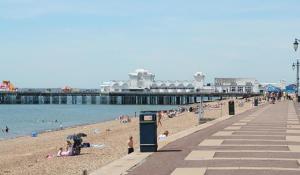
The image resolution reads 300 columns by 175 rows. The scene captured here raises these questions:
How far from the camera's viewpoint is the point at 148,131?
1443 cm

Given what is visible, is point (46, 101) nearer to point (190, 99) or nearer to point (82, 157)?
point (190, 99)

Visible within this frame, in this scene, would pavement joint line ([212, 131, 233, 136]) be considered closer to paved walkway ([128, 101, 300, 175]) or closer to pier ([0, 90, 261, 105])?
paved walkway ([128, 101, 300, 175])

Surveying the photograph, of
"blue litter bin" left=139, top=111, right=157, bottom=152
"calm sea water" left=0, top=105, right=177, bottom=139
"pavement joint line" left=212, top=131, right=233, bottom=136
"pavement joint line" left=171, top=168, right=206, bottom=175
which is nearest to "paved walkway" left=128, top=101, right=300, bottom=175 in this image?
"pavement joint line" left=171, top=168, right=206, bottom=175

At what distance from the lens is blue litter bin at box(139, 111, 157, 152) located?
46.9 ft

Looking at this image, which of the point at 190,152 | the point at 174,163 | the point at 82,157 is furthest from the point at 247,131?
the point at 174,163

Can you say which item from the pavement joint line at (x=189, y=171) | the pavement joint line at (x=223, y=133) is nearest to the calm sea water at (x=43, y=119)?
the pavement joint line at (x=223, y=133)

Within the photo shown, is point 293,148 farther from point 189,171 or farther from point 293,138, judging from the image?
point 189,171

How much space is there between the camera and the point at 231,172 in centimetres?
1123

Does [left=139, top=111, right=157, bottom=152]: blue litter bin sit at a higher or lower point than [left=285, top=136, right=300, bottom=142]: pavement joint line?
higher

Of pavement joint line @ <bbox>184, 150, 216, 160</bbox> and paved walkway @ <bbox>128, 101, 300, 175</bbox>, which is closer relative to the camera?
paved walkway @ <bbox>128, 101, 300, 175</bbox>

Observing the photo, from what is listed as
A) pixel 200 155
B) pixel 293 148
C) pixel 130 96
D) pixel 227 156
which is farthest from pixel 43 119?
pixel 130 96

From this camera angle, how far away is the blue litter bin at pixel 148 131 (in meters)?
14.3

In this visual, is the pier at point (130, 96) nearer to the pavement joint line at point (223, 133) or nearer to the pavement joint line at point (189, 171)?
the pavement joint line at point (223, 133)

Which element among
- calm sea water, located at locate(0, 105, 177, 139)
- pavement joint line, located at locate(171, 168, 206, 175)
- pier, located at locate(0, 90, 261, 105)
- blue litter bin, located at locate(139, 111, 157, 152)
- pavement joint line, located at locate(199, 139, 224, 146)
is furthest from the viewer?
pier, located at locate(0, 90, 261, 105)
